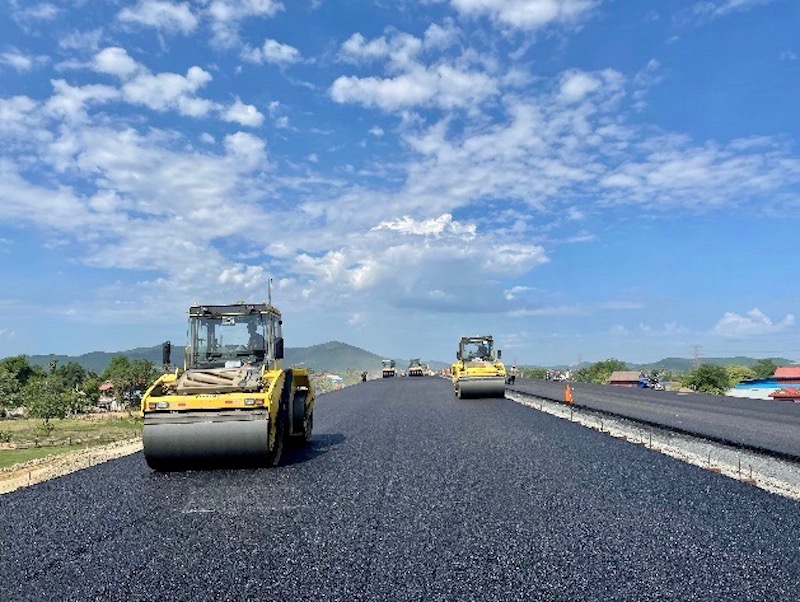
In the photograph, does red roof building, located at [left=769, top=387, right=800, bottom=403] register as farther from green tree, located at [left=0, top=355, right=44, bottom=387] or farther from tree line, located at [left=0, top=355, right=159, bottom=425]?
green tree, located at [left=0, top=355, right=44, bottom=387]

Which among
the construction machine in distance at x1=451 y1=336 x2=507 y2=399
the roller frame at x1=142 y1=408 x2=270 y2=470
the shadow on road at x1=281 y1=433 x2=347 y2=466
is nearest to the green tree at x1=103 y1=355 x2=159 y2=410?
the construction machine in distance at x1=451 y1=336 x2=507 y2=399

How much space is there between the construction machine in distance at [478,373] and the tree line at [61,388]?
12822 mm

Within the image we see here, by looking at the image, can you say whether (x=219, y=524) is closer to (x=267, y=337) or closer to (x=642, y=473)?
(x=267, y=337)

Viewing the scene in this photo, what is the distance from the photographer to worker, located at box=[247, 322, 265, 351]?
11695mm

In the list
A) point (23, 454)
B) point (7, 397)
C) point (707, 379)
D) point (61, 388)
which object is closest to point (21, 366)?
point (7, 397)

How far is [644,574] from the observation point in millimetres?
5238

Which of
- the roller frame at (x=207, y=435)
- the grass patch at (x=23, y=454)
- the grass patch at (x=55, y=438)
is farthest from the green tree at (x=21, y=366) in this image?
the roller frame at (x=207, y=435)

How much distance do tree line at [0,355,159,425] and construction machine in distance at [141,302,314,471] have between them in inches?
30.2

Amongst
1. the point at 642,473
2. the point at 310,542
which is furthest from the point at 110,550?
the point at 642,473

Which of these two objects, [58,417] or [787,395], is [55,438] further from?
[787,395]

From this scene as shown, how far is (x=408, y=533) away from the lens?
6457 millimetres

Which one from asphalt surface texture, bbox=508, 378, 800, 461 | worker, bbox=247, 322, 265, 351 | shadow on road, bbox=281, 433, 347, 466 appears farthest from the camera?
asphalt surface texture, bbox=508, 378, 800, 461

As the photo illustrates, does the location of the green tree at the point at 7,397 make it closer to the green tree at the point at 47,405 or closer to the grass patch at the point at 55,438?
the grass patch at the point at 55,438

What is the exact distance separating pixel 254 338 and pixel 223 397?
6.75 ft
